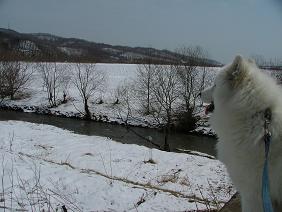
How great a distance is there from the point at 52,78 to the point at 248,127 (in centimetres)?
4707

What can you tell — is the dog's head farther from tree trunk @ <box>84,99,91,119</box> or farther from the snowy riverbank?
tree trunk @ <box>84,99,91,119</box>

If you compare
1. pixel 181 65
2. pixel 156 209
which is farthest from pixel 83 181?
pixel 181 65

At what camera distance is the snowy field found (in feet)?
122

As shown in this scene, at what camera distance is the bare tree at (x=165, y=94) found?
34.7 m

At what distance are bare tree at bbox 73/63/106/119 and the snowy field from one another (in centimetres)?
68

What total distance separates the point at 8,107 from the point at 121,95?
13191 mm

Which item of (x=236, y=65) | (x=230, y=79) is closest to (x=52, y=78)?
(x=230, y=79)

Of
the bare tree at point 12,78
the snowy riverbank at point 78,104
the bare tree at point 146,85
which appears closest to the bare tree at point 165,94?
the bare tree at point 146,85

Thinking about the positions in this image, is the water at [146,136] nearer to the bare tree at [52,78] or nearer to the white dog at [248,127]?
the bare tree at [52,78]

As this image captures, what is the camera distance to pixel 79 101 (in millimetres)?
42438

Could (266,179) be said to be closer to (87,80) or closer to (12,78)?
(87,80)

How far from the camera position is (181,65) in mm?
39688

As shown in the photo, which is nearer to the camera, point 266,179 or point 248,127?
point 266,179

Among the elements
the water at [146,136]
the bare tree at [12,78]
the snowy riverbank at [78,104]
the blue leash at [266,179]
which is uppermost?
the blue leash at [266,179]
